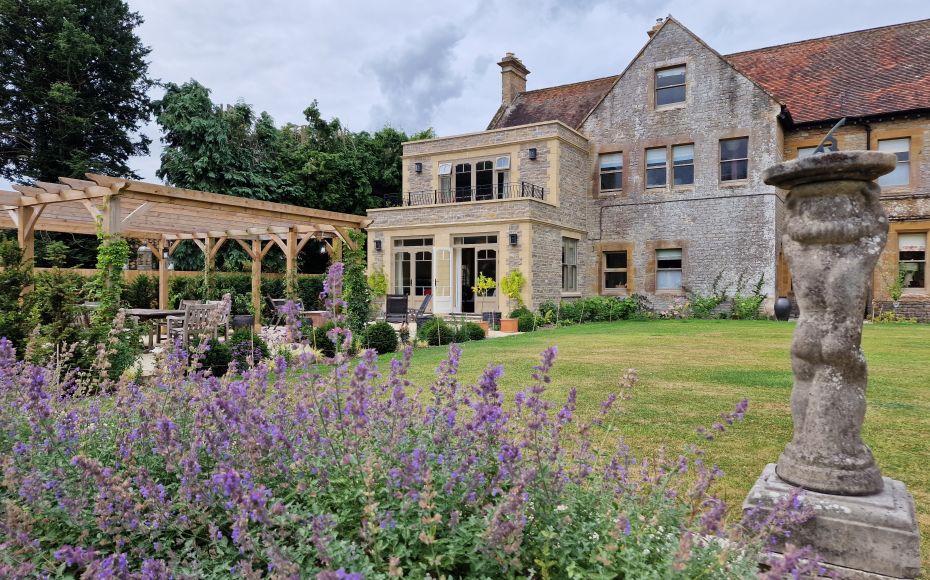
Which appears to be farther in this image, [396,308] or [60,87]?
[60,87]

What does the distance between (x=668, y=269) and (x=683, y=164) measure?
148 inches

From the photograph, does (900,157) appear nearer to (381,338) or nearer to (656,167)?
(656,167)

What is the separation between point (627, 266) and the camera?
20.3 metres

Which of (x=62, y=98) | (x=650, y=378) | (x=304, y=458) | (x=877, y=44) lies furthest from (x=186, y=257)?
(x=877, y=44)

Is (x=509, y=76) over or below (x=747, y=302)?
over

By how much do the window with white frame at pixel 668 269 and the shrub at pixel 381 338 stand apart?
482 inches

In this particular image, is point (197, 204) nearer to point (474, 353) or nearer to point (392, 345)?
point (392, 345)

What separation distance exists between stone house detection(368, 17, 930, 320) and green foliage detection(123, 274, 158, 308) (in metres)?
7.42

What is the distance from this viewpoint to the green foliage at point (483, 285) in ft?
58.8

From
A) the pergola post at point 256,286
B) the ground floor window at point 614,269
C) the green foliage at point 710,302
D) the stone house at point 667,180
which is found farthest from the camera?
the ground floor window at point 614,269

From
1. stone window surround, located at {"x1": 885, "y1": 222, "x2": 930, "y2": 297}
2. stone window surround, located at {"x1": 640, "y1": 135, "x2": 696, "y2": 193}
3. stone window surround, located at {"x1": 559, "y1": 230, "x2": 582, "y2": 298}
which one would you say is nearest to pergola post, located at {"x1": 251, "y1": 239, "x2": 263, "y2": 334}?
stone window surround, located at {"x1": 559, "y1": 230, "x2": 582, "y2": 298}

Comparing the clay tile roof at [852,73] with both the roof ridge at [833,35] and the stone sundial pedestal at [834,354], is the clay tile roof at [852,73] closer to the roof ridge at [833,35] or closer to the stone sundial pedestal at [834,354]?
the roof ridge at [833,35]

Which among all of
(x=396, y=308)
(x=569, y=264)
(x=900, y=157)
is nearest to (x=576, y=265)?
(x=569, y=264)

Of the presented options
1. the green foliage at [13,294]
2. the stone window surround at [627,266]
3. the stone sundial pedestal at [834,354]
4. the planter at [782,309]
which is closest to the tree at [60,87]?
the green foliage at [13,294]
